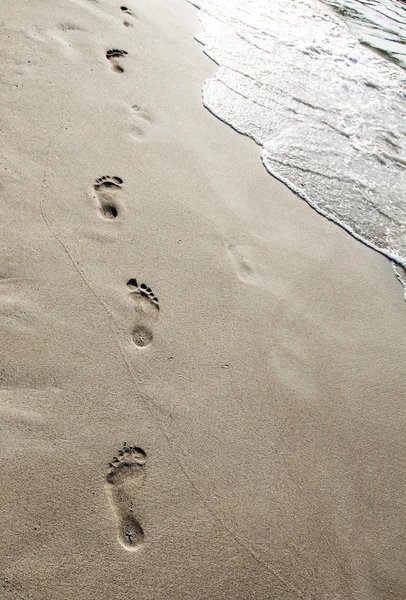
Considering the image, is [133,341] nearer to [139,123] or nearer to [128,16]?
[139,123]

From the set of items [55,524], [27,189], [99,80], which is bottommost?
[55,524]

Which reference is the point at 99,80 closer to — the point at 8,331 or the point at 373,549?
the point at 8,331

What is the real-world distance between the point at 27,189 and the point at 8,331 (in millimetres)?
862

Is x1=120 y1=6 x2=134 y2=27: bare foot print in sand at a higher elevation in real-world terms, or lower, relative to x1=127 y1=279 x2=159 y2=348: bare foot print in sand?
higher

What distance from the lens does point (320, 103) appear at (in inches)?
167

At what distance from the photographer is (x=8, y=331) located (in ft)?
6.42

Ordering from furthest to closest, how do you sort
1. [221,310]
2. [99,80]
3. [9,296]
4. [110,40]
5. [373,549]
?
[110,40] → [99,80] → [221,310] → [9,296] → [373,549]

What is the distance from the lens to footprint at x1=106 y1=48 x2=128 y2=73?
3.49 metres

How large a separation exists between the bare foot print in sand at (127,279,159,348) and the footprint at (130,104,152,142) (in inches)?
47.4

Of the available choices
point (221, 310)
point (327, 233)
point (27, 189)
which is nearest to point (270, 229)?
point (327, 233)

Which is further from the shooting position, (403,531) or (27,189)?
(27,189)

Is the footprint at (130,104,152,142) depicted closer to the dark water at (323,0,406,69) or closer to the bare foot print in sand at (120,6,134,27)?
the bare foot print in sand at (120,6,134,27)

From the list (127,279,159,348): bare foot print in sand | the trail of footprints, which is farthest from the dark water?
(127,279,159,348): bare foot print in sand

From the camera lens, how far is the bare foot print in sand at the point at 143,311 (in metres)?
2.14
